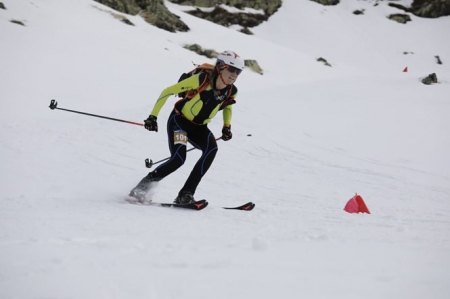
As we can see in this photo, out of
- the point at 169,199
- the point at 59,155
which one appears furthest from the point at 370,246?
the point at 59,155

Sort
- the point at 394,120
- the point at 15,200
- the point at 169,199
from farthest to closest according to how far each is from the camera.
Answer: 1. the point at 394,120
2. the point at 169,199
3. the point at 15,200

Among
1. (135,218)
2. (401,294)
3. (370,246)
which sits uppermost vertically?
(401,294)

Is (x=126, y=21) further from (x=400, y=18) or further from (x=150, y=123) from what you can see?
(x=400, y=18)

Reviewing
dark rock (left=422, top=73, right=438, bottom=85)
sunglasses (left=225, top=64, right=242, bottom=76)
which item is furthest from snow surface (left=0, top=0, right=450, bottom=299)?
sunglasses (left=225, top=64, right=242, bottom=76)

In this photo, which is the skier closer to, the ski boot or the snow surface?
the ski boot

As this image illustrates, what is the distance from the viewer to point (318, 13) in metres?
55.3

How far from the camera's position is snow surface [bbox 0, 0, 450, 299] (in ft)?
7.64

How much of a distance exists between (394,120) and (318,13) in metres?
45.7

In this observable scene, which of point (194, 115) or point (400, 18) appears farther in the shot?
point (400, 18)

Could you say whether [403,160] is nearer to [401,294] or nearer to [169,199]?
[169,199]

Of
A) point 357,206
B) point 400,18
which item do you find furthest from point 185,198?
point 400,18

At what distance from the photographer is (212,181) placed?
26.1 feet

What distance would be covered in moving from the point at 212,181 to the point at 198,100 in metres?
2.99

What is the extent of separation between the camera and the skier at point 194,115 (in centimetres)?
522
